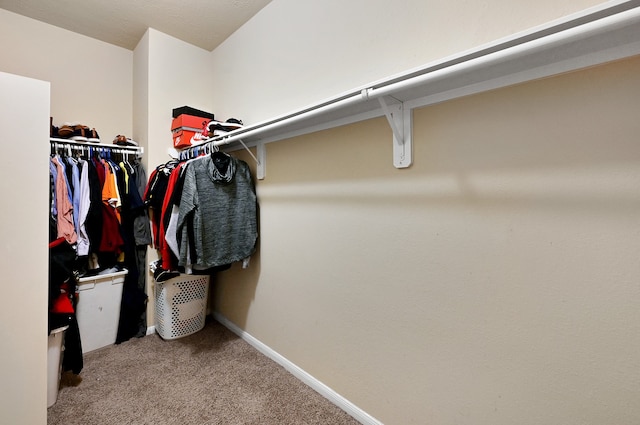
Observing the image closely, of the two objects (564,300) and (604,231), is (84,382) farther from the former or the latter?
(604,231)

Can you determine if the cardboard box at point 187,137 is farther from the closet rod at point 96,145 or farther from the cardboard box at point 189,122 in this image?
the closet rod at point 96,145

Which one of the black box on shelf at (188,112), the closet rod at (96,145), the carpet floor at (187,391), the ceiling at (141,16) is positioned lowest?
the carpet floor at (187,391)

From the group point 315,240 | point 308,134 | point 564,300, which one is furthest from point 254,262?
point 564,300

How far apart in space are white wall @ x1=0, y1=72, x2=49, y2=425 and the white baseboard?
1.14 metres

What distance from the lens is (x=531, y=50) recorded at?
0.73 m

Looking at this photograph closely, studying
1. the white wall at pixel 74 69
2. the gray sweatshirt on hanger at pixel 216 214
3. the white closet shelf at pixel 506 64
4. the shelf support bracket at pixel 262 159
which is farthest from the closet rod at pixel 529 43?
the white wall at pixel 74 69

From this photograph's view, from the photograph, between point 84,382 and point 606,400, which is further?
point 84,382

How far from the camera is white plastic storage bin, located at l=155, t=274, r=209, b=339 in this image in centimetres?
219

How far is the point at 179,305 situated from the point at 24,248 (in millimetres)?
1170

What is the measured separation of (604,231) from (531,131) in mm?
368

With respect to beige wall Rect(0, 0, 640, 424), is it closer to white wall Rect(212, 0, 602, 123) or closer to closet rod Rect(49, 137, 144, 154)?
white wall Rect(212, 0, 602, 123)

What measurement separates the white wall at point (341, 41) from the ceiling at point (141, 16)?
0.12 meters

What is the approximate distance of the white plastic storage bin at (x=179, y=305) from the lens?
2.19 m

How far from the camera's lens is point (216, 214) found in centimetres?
A: 184
